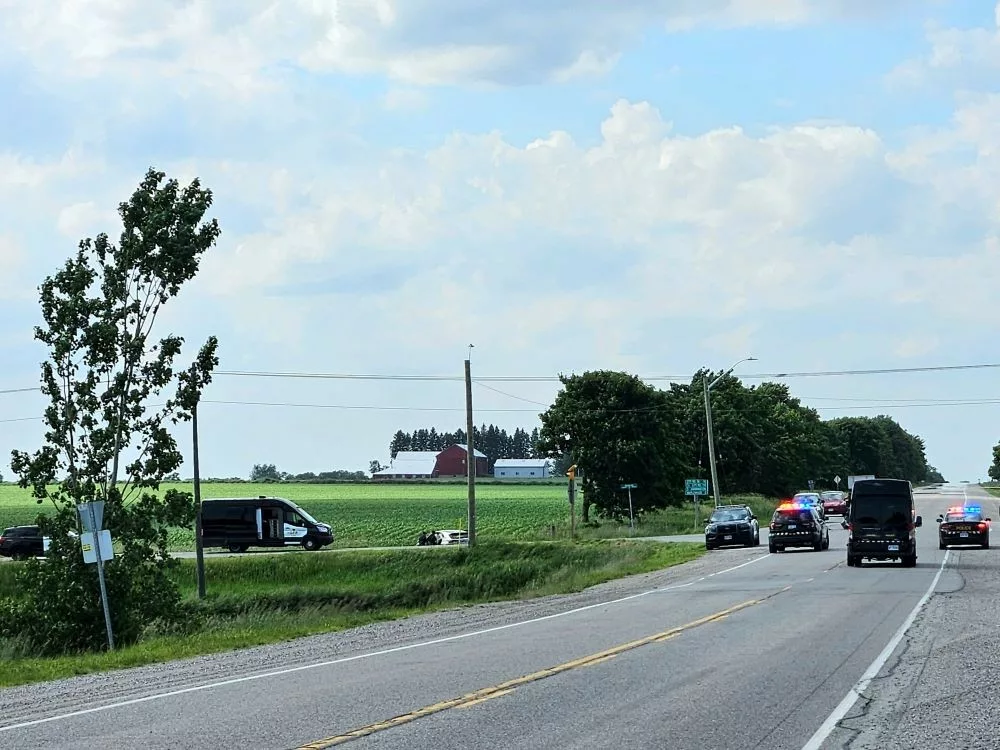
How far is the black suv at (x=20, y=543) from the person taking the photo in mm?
61094

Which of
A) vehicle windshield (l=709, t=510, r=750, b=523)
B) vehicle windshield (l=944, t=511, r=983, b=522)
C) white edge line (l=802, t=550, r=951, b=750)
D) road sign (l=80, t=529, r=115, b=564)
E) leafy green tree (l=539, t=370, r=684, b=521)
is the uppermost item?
leafy green tree (l=539, t=370, r=684, b=521)

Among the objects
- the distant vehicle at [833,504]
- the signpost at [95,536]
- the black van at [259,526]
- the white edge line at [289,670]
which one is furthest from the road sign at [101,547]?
the distant vehicle at [833,504]

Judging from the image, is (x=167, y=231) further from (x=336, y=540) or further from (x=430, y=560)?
(x=336, y=540)

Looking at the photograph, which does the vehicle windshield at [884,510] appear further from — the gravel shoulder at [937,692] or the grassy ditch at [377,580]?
the gravel shoulder at [937,692]

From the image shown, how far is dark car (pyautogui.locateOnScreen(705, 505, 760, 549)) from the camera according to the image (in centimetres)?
5253

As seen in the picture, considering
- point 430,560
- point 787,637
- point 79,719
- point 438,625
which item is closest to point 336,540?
point 430,560

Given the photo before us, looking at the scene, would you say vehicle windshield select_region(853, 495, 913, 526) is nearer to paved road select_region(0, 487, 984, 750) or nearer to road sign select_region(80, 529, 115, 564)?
paved road select_region(0, 487, 984, 750)

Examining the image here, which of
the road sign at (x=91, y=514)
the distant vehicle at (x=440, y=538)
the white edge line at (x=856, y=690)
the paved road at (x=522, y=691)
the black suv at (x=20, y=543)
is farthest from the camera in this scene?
the distant vehicle at (x=440, y=538)

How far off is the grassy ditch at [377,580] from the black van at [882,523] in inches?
270

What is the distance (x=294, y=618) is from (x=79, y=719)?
22.1 metres

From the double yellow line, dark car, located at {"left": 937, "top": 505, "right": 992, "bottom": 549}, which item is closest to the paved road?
the double yellow line

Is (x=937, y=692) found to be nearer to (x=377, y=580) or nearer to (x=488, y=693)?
(x=488, y=693)

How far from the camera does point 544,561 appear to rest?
53125mm

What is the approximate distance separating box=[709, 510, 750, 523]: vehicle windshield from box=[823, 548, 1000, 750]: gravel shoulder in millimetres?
30524
